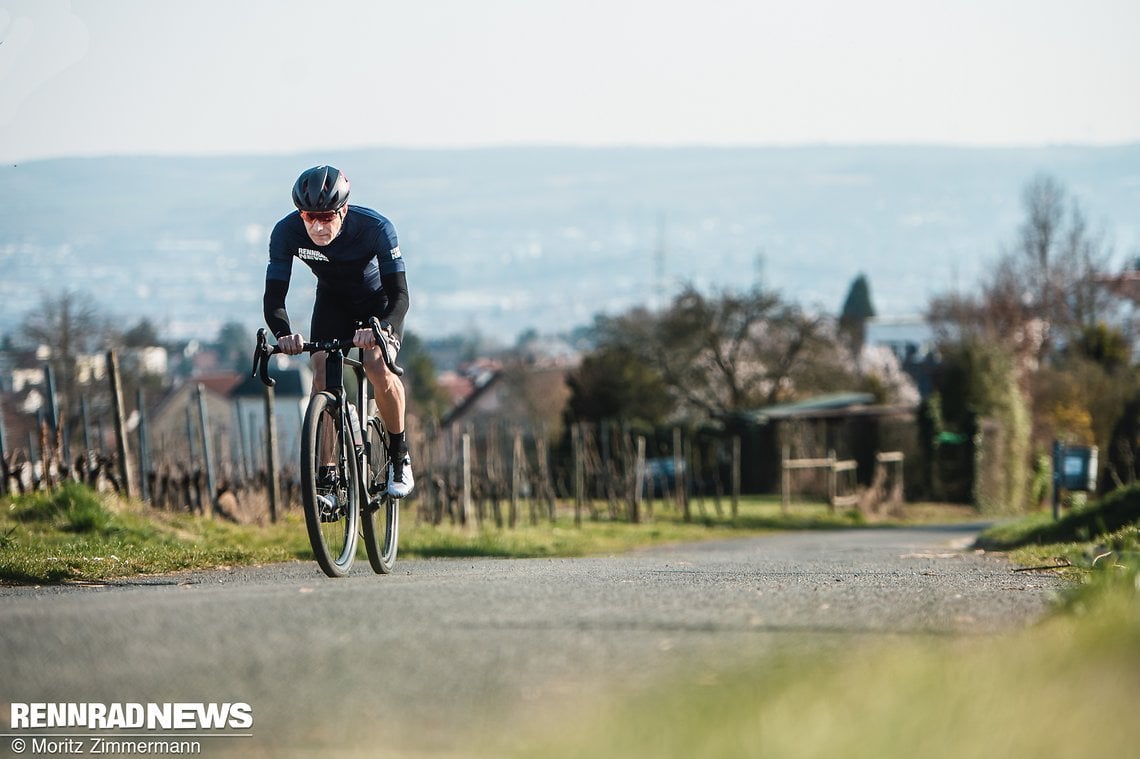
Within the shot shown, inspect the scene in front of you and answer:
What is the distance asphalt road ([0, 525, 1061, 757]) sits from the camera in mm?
4055

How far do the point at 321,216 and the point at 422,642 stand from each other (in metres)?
3.76

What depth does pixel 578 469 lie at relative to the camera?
2777cm

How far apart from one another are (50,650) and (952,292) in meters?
91.7

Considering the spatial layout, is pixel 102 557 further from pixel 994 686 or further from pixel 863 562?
pixel 994 686

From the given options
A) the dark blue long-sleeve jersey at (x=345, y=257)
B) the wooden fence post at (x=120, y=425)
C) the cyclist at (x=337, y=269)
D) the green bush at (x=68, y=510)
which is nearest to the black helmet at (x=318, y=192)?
the cyclist at (x=337, y=269)

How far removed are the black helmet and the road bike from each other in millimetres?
688

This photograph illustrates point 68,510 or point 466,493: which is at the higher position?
point 68,510

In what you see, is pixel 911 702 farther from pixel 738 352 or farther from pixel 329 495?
pixel 738 352

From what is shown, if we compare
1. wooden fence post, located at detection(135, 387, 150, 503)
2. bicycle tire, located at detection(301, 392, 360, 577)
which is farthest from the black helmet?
wooden fence post, located at detection(135, 387, 150, 503)

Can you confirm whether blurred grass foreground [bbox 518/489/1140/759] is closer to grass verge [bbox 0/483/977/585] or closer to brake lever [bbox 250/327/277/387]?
brake lever [bbox 250/327/277/387]

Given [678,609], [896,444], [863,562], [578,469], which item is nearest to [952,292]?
[896,444]
